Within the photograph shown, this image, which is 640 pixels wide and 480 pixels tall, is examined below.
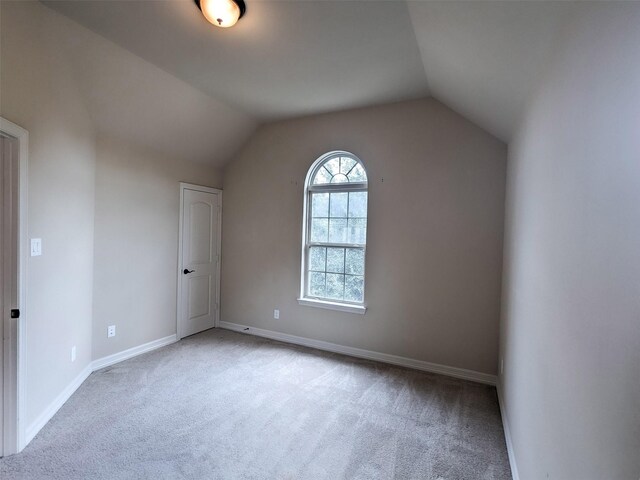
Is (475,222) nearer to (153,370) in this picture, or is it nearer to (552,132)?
(552,132)

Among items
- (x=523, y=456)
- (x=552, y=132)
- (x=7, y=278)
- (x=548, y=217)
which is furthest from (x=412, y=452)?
(x=7, y=278)

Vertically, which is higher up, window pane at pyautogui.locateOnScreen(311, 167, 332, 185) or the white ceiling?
the white ceiling

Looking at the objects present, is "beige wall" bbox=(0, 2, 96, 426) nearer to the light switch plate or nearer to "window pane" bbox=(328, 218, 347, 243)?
the light switch plate

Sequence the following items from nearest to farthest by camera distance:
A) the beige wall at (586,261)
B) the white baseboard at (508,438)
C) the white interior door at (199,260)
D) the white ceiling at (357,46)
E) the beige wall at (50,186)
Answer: the beige wall at (586,261)
the white ceiling at (357,46)
the white baseboard at (508,438)
the beige wall at (50,186)
the white interior door at (199,260)

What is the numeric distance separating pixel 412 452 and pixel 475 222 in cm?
A: 206

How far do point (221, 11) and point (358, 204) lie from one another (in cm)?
225

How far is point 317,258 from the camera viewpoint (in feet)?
12.7

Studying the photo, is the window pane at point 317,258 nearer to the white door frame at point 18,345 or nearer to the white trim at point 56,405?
the white trim at point 56,405

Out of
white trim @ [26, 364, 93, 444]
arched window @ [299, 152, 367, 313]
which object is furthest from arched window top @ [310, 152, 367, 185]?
white trim @ [26, 364, 93, 444]

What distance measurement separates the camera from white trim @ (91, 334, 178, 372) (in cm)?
308

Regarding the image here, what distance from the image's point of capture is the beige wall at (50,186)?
6.24ft

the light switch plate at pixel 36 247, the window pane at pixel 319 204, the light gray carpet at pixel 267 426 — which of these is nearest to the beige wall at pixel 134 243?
the light gray carpet at pixel 267 426

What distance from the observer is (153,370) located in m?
3.05

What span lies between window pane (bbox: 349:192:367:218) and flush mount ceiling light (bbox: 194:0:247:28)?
2089 millimetres
